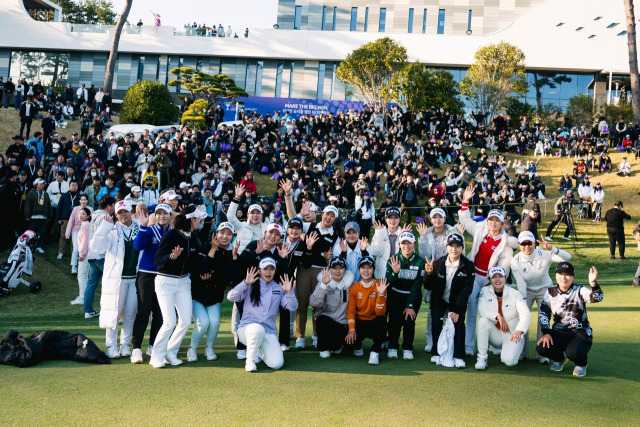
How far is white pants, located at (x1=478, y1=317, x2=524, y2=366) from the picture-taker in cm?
657

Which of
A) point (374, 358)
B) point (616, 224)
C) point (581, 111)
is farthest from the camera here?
point (581, 111)

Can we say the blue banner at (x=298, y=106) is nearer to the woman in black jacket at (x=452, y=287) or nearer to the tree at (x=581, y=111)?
the tree at (x=581, y=111)

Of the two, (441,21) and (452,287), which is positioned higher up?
(441,21)

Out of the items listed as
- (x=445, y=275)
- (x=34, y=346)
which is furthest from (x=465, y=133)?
(x=34, y=346)

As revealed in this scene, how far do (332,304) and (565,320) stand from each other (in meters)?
2.65

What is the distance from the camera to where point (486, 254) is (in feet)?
24.0

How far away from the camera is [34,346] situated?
20.8ft

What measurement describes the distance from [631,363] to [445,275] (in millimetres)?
2290

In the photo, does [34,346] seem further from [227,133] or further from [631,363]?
[227,133]

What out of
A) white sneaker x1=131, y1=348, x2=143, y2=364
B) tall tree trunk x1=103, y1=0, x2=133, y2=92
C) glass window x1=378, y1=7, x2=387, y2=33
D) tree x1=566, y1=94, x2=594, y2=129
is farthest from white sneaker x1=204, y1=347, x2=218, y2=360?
glass window x1=378, y1=7, x2=387, y2=33

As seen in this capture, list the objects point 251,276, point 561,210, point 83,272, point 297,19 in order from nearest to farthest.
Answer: point 251,276
point 83,272
point 561,210
point 297,19

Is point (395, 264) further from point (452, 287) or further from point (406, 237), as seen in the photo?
point (452, 287)

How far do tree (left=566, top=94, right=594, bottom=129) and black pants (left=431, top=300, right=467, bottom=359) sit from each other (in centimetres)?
3508

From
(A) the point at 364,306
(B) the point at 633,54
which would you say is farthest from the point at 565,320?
(B) the point at 633,54
